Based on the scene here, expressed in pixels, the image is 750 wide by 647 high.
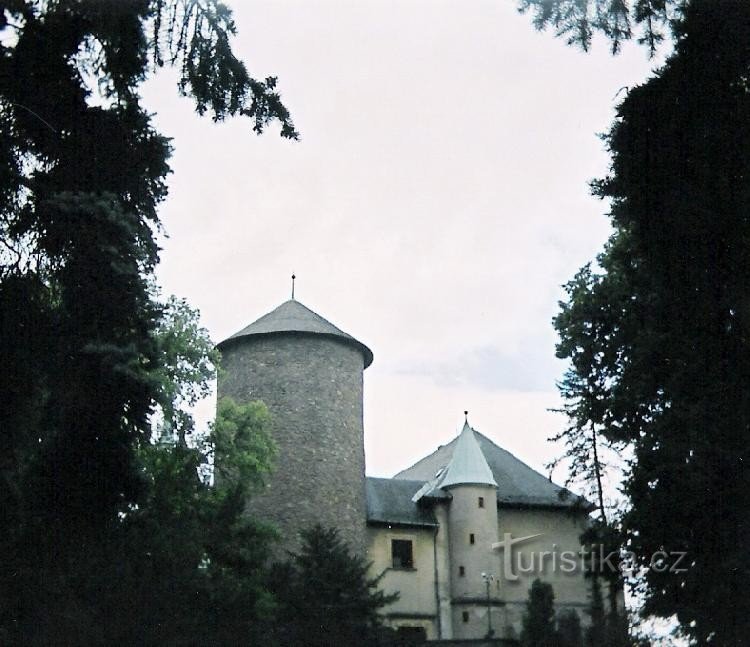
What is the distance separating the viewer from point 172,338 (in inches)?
1065

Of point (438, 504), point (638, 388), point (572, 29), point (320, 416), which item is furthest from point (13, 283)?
point (438, 504)

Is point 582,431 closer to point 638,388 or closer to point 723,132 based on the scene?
point 638,388

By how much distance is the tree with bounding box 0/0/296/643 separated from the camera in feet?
36.9

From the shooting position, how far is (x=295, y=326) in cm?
3584

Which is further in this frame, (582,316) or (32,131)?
(582,316)

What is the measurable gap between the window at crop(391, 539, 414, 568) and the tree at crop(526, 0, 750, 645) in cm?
1639

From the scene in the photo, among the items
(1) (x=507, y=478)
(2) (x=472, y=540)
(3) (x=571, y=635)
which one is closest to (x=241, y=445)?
(2) (x=472, y=540)

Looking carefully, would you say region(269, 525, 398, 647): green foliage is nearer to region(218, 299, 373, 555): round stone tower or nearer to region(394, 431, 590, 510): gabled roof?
region(218, 299, 373, 555): round stone tower

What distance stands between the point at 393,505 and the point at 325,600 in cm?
1235

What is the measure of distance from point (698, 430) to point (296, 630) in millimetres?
8881

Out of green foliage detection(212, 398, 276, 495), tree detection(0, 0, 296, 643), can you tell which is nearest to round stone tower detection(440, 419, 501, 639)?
green foliage detection(212, 398, 276, 495)

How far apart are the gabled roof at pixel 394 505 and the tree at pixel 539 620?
5826 millimetres

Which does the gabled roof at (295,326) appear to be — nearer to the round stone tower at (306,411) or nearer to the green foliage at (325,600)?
the round stone tower at (306,411)

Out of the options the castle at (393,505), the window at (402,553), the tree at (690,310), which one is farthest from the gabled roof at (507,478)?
the tree at (690,310)
